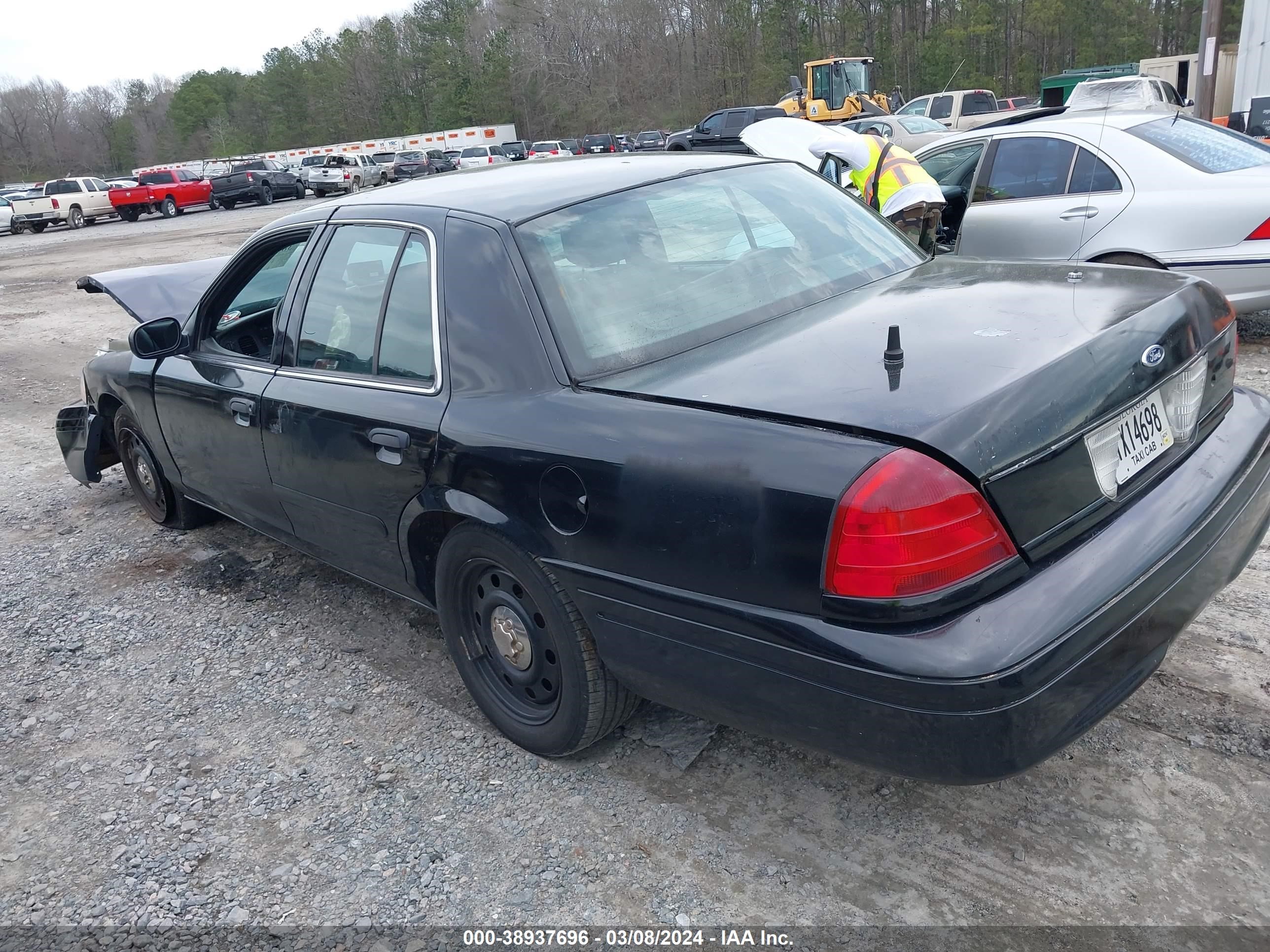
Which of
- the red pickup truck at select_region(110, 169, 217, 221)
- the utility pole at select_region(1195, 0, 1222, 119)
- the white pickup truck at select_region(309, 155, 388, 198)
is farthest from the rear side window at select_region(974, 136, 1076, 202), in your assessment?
the red pickup truck at select_region(110, 169, 217, 221)

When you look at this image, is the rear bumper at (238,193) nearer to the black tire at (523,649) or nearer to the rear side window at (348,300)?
the rear side window at (348,300)

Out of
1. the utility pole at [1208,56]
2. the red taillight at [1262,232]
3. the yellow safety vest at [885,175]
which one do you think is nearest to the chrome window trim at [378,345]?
the yellow safety vest at [885,175]

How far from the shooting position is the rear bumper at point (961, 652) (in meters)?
1.94

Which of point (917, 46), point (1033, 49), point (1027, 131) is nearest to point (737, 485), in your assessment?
point (1027, 131)

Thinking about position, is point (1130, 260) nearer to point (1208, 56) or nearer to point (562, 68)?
point (1208, 56)

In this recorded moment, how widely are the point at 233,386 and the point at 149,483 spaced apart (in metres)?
1.76

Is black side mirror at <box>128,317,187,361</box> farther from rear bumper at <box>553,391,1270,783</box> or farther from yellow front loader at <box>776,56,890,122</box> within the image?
yellow front loader at <box>776,56,890,122</box>

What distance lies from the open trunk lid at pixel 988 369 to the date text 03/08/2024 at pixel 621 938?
1.10m

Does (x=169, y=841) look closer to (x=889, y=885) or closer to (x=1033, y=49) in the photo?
(x=889, y=885)

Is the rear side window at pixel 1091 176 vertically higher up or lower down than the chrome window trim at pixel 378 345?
lower down

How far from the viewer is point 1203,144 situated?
6023mm

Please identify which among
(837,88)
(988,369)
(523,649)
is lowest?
(523,649)

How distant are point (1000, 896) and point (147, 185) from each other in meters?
39.3

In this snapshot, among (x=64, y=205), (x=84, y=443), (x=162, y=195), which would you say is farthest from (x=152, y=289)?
(x=64, y=205)
